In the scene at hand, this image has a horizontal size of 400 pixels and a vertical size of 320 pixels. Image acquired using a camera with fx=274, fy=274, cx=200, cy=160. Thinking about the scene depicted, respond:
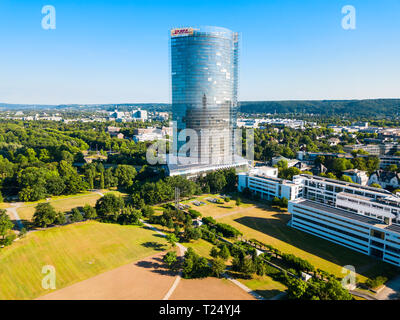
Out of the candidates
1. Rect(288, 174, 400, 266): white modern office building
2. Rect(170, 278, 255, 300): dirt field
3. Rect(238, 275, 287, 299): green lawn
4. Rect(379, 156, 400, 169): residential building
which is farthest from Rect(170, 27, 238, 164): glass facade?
Rect(379, 156, 400, 169): residential building

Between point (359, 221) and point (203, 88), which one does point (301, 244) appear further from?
point (203, 88)

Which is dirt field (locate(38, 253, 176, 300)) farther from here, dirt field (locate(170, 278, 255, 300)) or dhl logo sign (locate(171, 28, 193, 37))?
dhl logo sign (locate(171, 28, 193, 37))

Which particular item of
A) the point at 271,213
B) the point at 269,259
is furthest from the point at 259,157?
the point at 269,259

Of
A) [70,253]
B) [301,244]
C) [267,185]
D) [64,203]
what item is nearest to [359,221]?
[301,244]

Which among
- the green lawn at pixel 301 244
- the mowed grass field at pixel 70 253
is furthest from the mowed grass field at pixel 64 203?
the green lawn at pixel 301 244
